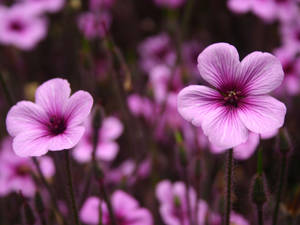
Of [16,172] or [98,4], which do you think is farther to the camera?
[98,4]

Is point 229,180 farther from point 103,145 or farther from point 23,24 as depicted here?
point 23,24

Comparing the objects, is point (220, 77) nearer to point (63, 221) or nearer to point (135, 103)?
point (63, 221)

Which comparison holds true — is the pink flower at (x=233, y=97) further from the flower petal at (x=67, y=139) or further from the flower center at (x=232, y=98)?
the flower petal at (x=67, y=139)

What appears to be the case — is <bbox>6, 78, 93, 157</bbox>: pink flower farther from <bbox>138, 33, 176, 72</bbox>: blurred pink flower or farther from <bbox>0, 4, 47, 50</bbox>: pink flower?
<bbox>138, 33, 176, 72</bbox>: blurred pink flower

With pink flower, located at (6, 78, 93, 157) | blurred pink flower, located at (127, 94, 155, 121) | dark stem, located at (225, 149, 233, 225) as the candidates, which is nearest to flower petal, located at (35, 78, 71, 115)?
pink flower, located at (6, 78, 93, 157)

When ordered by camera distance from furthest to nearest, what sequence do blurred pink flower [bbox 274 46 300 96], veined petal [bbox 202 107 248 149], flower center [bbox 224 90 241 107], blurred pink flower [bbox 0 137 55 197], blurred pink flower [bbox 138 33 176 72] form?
blurred pink flower [bbox 138 33 176 72], blurred pink flower [bbox 274 46 300 96], blurred pink flower [bbox 0 137 55 197], flower center [bbox 224 90 241 107], veined petal [bbox 202 107 248 149]

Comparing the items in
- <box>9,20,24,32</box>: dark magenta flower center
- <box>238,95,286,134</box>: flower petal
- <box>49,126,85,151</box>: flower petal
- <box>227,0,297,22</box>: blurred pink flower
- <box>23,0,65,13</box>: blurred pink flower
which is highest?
<box>23,0,65,13</box>: blurred pink flower

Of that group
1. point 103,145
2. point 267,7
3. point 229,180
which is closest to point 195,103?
point 229,180
